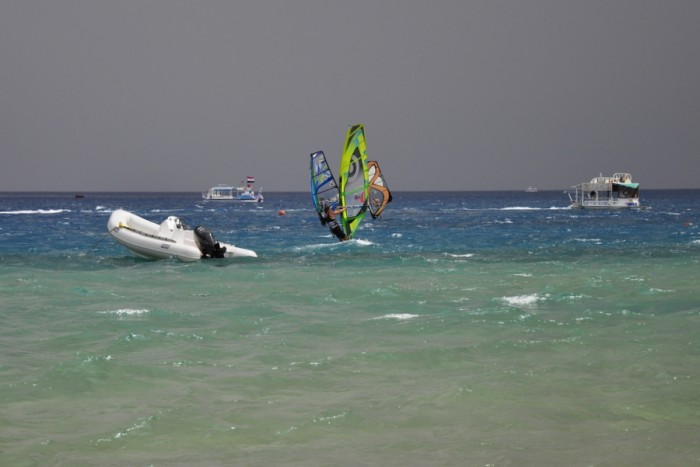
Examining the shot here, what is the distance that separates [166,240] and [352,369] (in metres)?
16.9

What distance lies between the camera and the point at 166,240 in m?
27.1

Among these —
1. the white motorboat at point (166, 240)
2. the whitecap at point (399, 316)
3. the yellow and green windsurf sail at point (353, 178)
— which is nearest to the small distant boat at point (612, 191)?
the yellow and green windsurf sail at point (353, 178)

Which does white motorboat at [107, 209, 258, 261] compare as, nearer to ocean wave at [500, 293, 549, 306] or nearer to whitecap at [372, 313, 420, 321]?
ocean wave at [500, 293, 549, 306]

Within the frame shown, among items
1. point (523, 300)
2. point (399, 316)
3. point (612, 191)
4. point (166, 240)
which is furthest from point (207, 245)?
point (612, 191)

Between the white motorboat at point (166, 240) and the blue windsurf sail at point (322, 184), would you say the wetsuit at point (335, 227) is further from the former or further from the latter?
the white motorboat at point (166, 240)

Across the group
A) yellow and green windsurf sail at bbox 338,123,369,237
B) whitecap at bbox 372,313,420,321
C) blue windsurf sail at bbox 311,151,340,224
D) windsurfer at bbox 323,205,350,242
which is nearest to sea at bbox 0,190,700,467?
whitecap at bbox 372,313,420,321

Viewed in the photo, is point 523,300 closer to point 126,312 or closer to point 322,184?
point 126,312

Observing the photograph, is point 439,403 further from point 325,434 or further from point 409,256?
point 409,256

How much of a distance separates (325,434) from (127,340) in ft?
17.7

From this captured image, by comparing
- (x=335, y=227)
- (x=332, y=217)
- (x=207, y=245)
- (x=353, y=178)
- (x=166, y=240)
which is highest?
(x=353, y=178)

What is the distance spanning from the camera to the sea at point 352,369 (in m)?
8.01

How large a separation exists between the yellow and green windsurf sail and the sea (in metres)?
10.8

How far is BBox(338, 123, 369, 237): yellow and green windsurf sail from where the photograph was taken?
108 feet

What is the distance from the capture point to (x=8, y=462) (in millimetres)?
7605
